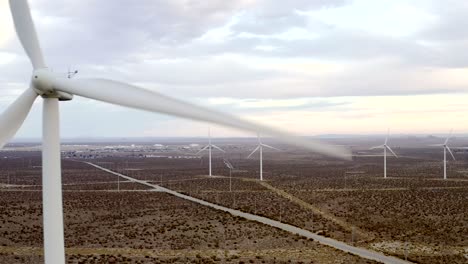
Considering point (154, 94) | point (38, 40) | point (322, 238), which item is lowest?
point (322, 238)

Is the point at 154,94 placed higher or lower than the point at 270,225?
higher

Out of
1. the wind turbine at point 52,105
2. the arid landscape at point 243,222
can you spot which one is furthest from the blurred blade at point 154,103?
the arid landscape at point 243,222

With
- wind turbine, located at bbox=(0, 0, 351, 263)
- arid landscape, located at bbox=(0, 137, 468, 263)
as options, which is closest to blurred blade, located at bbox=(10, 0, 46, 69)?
wind turbine, located at bbox=(0, 0, 351, 263)

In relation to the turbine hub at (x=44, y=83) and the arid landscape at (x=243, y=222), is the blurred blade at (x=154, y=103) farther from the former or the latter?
the arid landscape at (x=243, y=222)

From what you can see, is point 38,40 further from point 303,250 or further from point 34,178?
point 34,178

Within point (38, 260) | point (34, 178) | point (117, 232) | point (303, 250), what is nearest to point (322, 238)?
point (303, 250)

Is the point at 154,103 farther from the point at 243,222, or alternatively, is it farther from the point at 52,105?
the point at 243,222

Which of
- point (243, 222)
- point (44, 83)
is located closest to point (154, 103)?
point (44, 83)

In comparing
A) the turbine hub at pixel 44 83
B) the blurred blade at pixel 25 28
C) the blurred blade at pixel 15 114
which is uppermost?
the blurred blade at pixel 25 28
